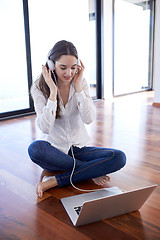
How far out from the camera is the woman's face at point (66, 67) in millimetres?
1446

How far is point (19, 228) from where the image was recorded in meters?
1.17

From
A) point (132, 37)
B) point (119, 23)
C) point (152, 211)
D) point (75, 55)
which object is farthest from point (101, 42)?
point (152, 211)

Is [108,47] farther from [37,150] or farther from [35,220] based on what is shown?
[35,220]

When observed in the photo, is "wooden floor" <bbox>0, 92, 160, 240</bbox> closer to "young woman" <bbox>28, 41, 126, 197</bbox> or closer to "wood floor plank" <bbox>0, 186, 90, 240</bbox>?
"wood floor plank" <bbox>0, 186, 90, 240</bbox>

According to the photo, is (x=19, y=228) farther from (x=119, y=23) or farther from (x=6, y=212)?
(x=119, y=23)

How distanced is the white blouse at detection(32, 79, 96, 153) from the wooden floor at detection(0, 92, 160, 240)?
0.28m

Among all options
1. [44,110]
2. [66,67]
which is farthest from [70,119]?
[66,67]

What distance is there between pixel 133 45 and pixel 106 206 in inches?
196

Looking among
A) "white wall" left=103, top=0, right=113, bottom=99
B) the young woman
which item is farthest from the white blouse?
"white wall" left=103, top=0, right=113, bottom=99

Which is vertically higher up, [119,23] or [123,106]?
[119,23]

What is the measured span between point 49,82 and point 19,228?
31.0 inches

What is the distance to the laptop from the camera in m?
1.08

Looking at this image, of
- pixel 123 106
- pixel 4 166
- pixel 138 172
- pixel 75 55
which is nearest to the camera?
pixel 75 55

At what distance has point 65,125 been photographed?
63.5 inches
